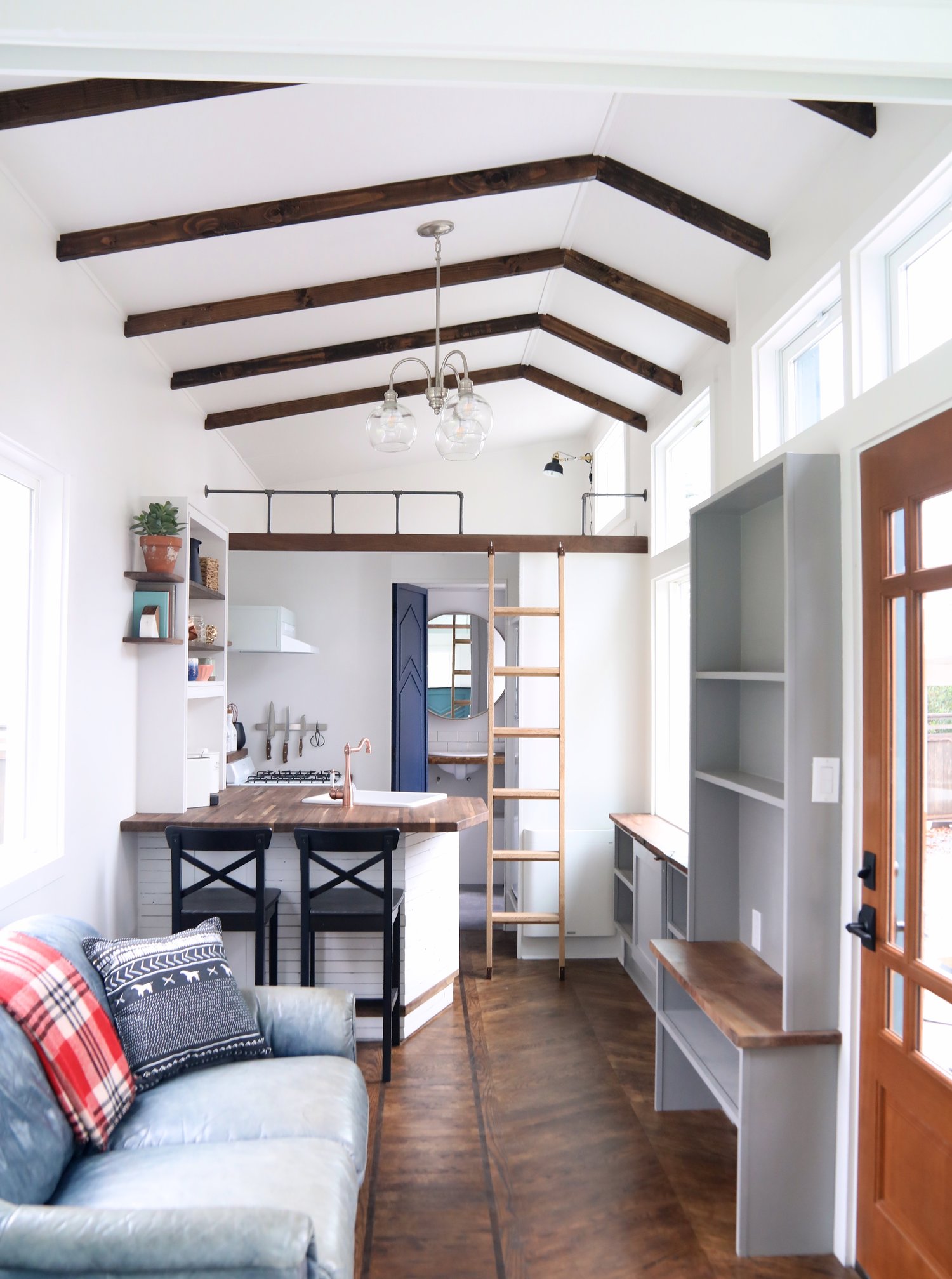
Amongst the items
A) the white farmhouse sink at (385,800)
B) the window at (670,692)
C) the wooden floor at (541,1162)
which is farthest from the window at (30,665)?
the window at (670,692)

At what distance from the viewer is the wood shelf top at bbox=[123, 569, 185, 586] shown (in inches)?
151

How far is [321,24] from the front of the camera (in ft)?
3.62

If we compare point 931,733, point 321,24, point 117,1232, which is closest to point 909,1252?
point 931,733

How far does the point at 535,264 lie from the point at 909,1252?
3808 millimetres

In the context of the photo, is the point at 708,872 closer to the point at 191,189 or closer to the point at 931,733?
the point at 931,733

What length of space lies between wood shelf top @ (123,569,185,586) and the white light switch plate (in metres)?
2.69

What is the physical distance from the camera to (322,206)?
3.22 m

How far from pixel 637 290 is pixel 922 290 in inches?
71.9

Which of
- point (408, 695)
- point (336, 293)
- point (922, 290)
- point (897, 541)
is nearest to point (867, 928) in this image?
point (897, 541)

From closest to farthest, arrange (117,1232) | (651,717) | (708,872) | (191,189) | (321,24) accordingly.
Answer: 1. (321,24)
2. (117,1232)
3. (191,189)
4. (708,872)
5. (651,717)

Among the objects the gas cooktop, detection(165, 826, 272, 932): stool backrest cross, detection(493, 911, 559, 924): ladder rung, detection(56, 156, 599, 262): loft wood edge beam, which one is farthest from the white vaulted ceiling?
detection(493, 911, 559, 924): ladder rung

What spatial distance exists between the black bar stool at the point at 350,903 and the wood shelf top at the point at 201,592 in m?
1.33

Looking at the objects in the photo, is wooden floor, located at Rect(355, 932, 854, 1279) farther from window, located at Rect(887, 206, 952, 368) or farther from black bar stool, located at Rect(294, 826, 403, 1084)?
window, located at Rect(887, 206, 952, 368)

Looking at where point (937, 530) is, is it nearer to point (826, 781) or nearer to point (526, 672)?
point (826, 781)
